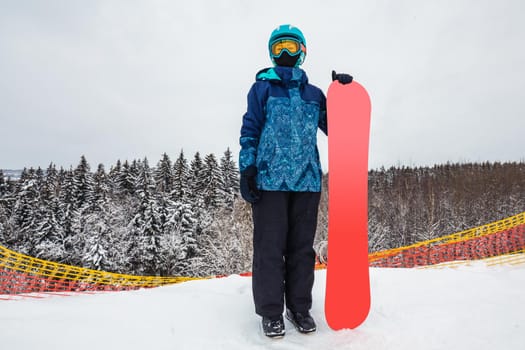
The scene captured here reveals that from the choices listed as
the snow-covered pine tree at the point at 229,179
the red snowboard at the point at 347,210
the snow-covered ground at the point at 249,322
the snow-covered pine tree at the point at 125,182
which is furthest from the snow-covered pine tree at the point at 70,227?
the red snowboard at the point at 347,210

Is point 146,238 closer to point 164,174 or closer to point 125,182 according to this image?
point 164,174

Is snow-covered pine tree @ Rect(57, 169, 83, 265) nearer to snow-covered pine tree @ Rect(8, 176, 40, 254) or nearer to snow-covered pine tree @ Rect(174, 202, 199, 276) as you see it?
snow-covered pine tree @ Rect(8, 176, 40, 254)

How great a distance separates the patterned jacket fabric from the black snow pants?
0.30 feet

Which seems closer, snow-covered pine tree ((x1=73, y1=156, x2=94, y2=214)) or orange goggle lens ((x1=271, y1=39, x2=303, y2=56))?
orange goggle lens ((x1=271, y1=39, x2=303, y2=56))

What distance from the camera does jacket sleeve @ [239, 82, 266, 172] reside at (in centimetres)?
170

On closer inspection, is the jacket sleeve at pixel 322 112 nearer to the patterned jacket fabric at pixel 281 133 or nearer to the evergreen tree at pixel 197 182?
the patterned jacket fabric at pixel 281 133

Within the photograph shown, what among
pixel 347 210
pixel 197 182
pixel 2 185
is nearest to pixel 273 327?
pixel 347 210

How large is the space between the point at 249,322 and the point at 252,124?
112 centimetres

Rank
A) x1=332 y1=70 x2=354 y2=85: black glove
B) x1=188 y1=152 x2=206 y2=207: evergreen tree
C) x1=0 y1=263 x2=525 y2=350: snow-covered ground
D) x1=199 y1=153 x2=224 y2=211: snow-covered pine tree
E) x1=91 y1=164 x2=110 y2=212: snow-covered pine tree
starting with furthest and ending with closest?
x1=199 y1=153 x2=224 y2=211: snow-covered pine tree
x1=188 y1=152 x2=206 y2=207: evergreen tree
x1=91 y1=164 x2=110 y2=212: snow-covered pine tree
x1=332 y1=70 x2=354 y2=85: black glove
x1=0 y1=263 x2=525 y2=350: snow-covered ground

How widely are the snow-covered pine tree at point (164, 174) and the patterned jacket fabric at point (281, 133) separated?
1222 inches

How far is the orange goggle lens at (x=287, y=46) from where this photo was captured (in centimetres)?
186

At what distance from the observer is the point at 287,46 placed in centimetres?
186

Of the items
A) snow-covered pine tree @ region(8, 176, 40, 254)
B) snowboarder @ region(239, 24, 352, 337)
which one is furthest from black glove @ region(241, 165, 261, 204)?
snow-covered pine tree @ region(8, 176, 40, 254)

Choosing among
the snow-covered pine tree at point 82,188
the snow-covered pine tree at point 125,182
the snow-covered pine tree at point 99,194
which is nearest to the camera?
the snow-covered pine tree at point 99,194
